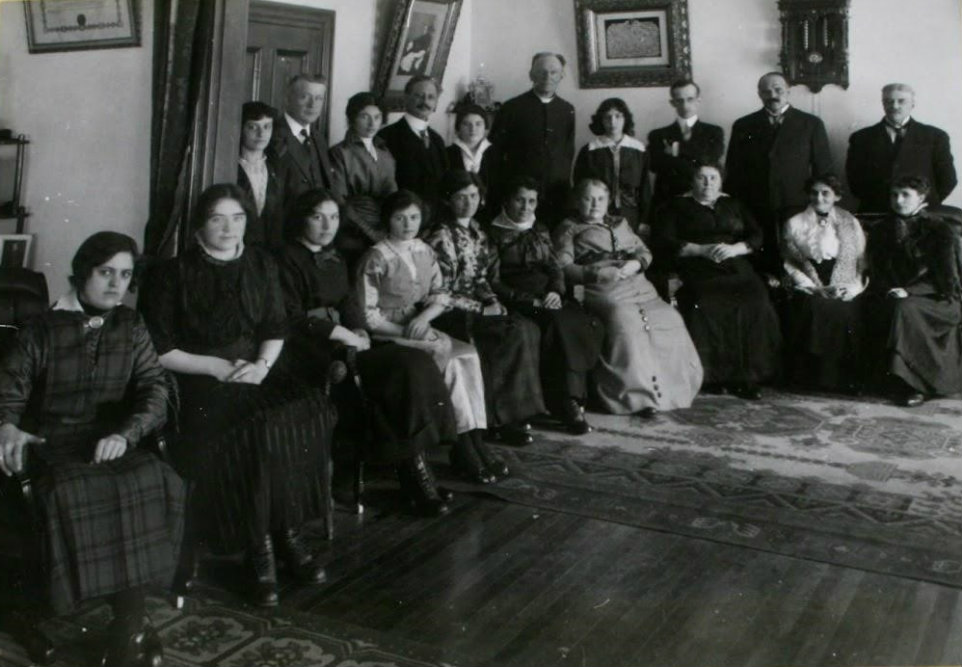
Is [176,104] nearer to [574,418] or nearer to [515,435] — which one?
[515,435]

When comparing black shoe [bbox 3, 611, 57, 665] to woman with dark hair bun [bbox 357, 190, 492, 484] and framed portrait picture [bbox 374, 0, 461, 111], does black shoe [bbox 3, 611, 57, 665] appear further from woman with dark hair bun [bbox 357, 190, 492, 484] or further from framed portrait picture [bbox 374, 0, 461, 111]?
framed portrait picture [bbox 374, 0, 461, 111]

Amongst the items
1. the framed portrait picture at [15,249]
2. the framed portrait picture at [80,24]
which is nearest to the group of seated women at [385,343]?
the framed portrait picture at [80,24]

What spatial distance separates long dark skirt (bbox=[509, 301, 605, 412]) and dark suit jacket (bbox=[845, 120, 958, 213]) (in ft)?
7.94

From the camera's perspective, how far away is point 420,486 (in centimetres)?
378

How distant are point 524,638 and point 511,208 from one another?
2.78 m

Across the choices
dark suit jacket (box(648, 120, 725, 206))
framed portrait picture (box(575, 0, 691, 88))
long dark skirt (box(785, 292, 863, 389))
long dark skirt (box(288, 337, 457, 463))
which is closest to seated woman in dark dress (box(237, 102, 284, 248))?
long dark skirt (box(288, 337, 457, 463))

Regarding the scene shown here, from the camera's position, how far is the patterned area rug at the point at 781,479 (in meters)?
3.52

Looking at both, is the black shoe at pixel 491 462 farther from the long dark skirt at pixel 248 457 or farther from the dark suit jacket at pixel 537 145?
the dark suit jacket at pixel 537 145

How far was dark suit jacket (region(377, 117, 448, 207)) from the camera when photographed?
543cm

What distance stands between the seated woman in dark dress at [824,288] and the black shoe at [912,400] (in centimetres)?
28

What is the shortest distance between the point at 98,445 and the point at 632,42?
220 inches

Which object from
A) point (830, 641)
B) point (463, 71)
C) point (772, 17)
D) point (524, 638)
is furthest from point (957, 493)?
point (463, 71)

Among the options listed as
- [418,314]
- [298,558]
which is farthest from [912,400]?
[298,558]

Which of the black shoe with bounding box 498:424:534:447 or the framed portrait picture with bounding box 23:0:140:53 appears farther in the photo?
the black shoe with bounding box 498:424:534:447
